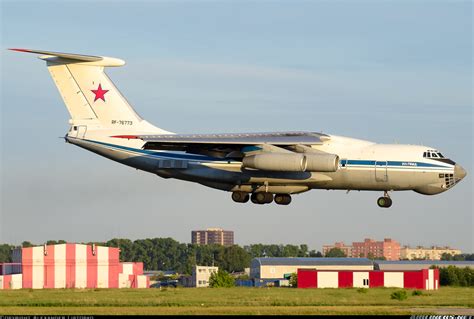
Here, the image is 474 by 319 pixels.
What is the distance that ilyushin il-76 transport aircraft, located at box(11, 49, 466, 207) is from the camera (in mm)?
41250

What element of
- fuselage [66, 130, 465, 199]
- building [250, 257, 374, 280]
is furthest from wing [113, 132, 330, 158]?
building [250, 257, 374, 280]

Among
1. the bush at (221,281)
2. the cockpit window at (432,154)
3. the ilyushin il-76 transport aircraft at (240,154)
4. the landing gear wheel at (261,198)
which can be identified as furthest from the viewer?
the bush at (221,281)

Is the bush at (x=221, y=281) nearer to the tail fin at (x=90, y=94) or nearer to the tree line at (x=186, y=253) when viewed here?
the tail fin at (x=90, y=94)

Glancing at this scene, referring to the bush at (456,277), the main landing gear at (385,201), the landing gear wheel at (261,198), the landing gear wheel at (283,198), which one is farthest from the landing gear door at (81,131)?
the bush at (456,277)

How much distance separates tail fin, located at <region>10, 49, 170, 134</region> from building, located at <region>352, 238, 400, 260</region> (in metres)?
105

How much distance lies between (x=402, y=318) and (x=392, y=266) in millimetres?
49303

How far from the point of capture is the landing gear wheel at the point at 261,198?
4366 centimetres

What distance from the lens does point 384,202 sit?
139ft

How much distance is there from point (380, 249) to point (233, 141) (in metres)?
114

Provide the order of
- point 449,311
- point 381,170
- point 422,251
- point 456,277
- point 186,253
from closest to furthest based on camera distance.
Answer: point 449,311 → point 381,170 → point 456,277 → point 186,253 → point 422,251

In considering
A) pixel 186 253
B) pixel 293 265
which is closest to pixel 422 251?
pixel 186 253

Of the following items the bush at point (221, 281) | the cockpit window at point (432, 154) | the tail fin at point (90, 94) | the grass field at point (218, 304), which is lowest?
the grass field at point (218, 304)

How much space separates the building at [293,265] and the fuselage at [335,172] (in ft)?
113

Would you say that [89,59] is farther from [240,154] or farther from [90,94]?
[240,154]
